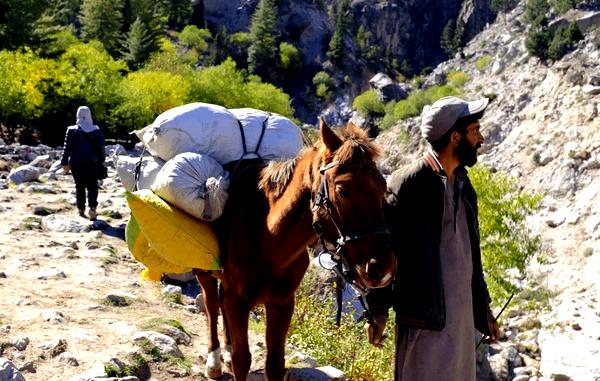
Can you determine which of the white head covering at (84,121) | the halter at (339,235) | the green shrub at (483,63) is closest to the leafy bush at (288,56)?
the green shrub at (483,63)

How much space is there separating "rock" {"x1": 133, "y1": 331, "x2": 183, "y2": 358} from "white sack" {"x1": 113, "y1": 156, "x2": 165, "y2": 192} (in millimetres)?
1220

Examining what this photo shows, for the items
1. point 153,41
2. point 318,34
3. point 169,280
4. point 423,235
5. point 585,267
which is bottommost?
point 585,267

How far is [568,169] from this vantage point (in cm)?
3150

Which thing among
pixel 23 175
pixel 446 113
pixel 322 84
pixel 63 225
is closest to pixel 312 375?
pixel 446 113

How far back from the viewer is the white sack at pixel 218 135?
4.63m

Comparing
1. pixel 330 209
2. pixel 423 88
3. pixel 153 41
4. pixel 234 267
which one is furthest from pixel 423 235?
pixel 423 88

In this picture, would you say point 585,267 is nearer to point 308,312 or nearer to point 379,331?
point 308,312

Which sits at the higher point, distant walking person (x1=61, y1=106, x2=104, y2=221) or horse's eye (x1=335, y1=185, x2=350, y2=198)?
horse's eye (x1=335, y1=185, x2=350, y2=198)

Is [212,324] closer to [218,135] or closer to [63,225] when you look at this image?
[218,135]

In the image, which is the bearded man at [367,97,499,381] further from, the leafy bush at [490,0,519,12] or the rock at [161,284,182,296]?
the leafy bush at [490,0,519,12]

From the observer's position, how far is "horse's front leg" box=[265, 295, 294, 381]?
401 centimetres

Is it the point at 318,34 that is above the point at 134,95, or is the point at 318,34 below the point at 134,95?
above

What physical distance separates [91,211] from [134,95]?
2380 centimetres

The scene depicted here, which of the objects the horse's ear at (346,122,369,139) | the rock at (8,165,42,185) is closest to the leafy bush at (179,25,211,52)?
the rock at (8,165,42,185)
